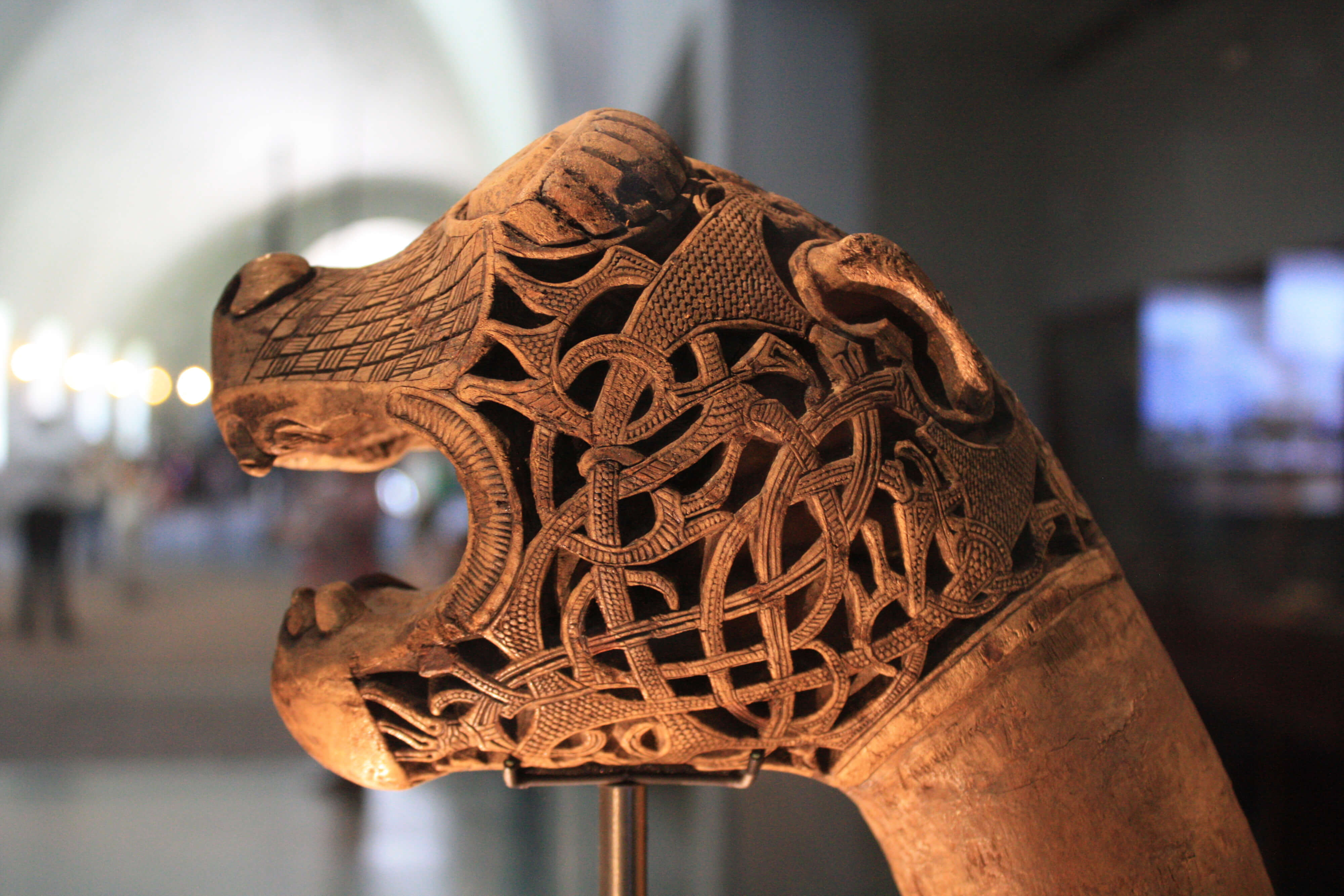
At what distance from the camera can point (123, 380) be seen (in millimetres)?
2117

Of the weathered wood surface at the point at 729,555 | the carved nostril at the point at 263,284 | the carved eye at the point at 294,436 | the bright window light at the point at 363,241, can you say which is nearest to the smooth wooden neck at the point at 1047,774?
the weathered wood surface at the point at 729,555

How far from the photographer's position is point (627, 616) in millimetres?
795

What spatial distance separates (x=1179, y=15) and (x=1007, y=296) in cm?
61

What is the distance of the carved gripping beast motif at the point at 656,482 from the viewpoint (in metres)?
0.80

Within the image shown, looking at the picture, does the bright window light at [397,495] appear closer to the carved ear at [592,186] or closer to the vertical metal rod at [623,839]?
the vertical metal rod at [623,839]

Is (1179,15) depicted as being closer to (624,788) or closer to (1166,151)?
(1166,151)

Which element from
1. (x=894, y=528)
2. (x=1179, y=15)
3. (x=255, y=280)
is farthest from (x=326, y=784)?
(x=1179, y=15)

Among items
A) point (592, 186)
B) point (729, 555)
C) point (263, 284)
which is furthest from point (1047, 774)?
point (263, 284)

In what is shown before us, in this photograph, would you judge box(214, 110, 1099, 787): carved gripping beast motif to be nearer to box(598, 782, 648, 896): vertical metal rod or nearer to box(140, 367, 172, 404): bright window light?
box(598, 782, 648, 896): vertical metal rod

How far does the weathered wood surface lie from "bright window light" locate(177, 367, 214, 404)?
131 centimetres

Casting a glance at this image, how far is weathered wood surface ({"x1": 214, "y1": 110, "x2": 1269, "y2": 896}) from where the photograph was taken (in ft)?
2.64

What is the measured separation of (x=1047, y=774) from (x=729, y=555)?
368mm

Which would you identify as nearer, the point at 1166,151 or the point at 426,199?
the point at 1166,151

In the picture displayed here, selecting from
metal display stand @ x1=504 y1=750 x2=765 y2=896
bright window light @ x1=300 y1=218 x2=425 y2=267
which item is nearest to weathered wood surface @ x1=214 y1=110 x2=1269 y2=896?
metal display stand @ x1=504 y1=750 x2=765 y2=896
